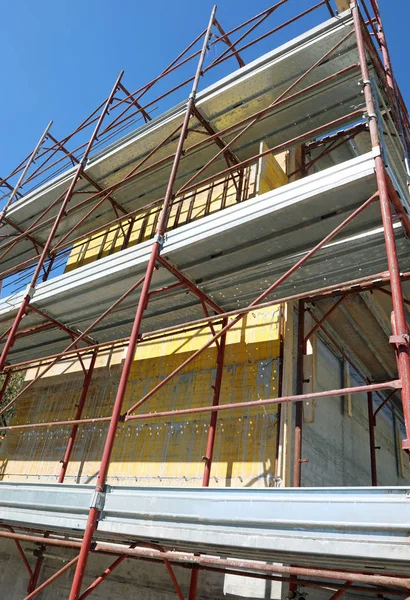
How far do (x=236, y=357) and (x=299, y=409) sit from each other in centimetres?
151

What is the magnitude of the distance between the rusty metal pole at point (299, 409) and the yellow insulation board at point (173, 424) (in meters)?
0.33

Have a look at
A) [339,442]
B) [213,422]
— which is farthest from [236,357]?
[339,442]

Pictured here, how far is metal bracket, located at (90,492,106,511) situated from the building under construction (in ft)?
0.07

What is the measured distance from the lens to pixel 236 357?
784cm

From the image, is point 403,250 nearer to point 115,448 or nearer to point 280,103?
point 280,103

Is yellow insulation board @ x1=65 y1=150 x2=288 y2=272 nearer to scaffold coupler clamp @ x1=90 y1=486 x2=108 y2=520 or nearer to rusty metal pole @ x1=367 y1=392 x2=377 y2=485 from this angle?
rusty metal pole @ x1=367 y1=392 x2=377 y2=485

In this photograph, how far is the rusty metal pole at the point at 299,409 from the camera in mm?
6431

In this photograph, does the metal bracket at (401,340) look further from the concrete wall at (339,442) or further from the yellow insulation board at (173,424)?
the concrete wall at (339,442)

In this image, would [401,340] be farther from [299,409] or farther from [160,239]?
[160,239]

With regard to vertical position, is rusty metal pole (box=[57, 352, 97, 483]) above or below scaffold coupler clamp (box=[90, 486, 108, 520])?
above

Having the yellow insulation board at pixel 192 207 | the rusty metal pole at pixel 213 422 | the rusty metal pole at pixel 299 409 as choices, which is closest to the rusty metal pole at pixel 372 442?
the rusty metal pole at pixel 299 409

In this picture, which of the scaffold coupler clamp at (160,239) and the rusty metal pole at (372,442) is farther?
the rusty metal pole at (372,442)

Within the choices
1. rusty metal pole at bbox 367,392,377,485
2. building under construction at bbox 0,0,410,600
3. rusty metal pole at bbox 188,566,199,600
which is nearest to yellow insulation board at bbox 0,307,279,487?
building under construction at bbox 0,0,410,600

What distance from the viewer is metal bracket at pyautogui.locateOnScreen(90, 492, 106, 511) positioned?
464 centimetres
